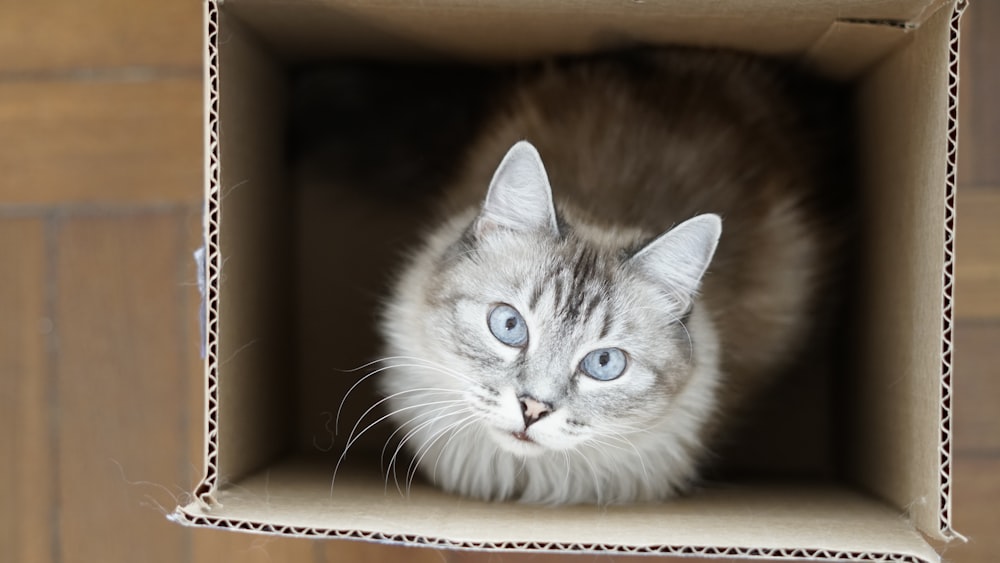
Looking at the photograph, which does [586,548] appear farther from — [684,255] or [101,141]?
[101,141]

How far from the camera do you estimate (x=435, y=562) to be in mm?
1602

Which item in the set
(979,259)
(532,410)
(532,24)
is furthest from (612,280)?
(979,259)

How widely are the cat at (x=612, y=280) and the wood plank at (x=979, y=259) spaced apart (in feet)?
0.94

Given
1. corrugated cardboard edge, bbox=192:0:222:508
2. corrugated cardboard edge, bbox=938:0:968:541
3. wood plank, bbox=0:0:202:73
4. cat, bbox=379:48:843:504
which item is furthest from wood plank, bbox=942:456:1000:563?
wood plank, bbox=0:0:202:73

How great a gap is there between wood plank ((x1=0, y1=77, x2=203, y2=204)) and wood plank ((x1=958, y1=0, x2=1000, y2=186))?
1.50m

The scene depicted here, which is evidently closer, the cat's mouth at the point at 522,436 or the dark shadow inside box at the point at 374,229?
the cat's mouth at the point at 522,436

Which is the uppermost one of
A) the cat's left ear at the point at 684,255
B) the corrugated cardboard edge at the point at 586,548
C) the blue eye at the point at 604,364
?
the cat's left ear at the point at 684,255

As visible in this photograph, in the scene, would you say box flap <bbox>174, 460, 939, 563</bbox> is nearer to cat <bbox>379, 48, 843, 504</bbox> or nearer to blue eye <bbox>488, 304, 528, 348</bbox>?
cat <bbox>379, 48, 843, 504</bbox>

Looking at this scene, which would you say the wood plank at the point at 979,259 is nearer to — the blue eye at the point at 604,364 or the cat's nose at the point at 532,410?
the blue eye at the point at 604,364

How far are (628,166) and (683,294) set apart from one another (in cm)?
35

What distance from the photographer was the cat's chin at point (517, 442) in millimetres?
1111

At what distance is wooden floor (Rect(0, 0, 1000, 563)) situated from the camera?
5.49ft

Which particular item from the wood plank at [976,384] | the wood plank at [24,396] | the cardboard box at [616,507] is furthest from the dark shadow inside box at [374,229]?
the wood plank at [24,396]

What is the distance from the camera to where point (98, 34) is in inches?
67.2
